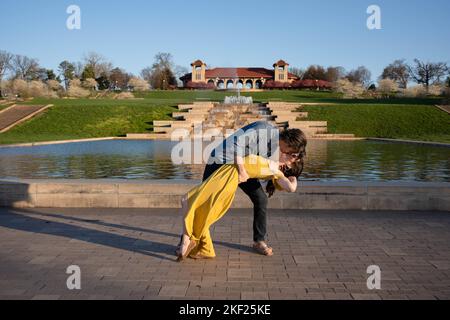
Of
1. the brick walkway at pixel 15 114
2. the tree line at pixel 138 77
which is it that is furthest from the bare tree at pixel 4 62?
the brick walkway at pixel 15 114

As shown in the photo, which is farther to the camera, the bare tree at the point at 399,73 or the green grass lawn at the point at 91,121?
the bare tree at the point at 399,73

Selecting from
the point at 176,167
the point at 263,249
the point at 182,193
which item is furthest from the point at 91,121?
the point at 263,249

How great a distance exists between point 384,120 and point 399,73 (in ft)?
219

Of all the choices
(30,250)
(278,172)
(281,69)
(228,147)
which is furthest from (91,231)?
(281,69)

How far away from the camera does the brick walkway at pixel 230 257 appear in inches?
153

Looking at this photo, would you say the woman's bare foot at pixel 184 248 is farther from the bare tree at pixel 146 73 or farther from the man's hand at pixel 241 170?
the bare tree at pixel 146 73

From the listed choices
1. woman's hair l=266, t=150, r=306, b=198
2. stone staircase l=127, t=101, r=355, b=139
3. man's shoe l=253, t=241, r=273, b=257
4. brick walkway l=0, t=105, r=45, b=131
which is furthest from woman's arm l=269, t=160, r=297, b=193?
brick walkway l=0, t=105, r=45, b=131

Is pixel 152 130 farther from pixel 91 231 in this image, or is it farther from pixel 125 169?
pixel 91 231

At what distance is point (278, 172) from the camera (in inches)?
188

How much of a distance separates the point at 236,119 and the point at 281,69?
185 ft

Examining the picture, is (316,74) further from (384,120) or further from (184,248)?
(184,248)

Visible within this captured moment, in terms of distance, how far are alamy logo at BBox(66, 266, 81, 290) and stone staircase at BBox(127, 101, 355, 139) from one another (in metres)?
25.2

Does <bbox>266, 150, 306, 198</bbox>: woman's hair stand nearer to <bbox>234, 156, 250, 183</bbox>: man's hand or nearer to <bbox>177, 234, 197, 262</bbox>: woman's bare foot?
<bbox>234, 156, 250, 183</bbox>: man's hand

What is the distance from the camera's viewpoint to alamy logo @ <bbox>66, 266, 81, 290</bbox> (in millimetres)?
3941
